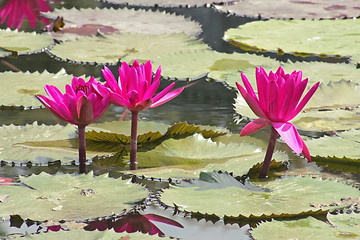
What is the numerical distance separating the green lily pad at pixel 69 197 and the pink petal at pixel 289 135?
1.22 ft

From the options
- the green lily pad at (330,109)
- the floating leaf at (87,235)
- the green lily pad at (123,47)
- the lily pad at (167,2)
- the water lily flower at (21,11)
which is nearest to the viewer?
the floating leaf at (87,235)

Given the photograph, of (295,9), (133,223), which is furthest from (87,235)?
(295,9)

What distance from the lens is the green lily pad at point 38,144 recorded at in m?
1.70

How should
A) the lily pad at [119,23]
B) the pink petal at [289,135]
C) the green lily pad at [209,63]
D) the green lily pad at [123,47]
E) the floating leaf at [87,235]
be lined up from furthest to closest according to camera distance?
1. the lily pad at [119,23]
2. the green lily pad at [123,47]
3. the green lily pad at [209,63]
4. the pink petal at [289,135]
5. the floating leaf at [87,235]

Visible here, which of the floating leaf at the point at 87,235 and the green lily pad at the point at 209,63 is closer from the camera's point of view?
the floating leaf at the point at 87,235

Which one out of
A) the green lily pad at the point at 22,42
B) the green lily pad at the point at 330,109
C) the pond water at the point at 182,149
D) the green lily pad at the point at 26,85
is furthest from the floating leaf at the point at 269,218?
the green lily pad at the point at 22,42

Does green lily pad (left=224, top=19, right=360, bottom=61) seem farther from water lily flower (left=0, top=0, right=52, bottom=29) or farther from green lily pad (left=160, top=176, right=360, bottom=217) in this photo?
green lily pad (left=160, top=176, right=360, bottom=217)

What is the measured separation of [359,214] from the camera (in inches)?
52.7

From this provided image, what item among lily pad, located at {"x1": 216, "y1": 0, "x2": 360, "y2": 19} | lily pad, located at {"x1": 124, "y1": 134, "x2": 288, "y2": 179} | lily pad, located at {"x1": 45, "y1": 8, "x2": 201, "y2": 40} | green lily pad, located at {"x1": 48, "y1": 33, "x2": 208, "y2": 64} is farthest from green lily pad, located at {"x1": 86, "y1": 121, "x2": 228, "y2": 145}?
lily pad, located at {"x1": 216, "y1": 0, "x2": 360, "y2": 19}

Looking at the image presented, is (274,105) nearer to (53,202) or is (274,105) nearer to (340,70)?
(53,202)

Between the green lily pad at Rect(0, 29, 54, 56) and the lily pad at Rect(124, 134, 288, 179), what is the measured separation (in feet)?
4.99

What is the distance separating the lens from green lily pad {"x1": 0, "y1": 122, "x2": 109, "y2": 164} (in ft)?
5.58

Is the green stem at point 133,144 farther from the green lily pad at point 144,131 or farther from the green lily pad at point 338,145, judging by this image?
the green lily pad at point 338,145

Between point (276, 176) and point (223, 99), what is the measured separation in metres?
0.80
